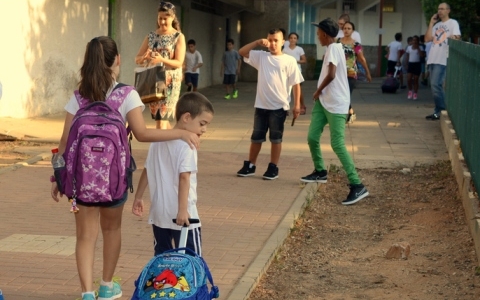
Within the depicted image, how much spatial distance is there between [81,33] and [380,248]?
12044mm

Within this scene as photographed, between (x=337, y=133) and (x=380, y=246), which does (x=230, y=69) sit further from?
(x=380, y=246)

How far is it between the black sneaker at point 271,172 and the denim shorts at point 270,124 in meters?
0.29

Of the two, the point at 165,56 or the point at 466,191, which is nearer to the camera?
the point at 466,191

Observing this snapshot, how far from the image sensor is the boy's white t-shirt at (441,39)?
638 inches

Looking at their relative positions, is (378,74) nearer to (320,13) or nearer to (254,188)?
(320,13)

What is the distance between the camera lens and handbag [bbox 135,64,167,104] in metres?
8.69

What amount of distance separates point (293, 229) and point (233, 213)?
0.76 m

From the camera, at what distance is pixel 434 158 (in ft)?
39.9

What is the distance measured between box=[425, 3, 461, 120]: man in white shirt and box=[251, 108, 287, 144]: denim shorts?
277 inches

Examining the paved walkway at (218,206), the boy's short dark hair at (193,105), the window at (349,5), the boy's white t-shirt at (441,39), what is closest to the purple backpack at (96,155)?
the boy's short dark hair at (193,105)

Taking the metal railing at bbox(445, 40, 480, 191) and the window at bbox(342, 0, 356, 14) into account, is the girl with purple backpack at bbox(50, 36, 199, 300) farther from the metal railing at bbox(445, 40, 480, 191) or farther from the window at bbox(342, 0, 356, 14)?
the window at bbox(342, 0, 356, 14)

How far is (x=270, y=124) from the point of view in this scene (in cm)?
1002

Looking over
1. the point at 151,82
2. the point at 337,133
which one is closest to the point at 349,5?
the point at 337,133

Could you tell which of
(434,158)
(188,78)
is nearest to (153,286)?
(434,158)
